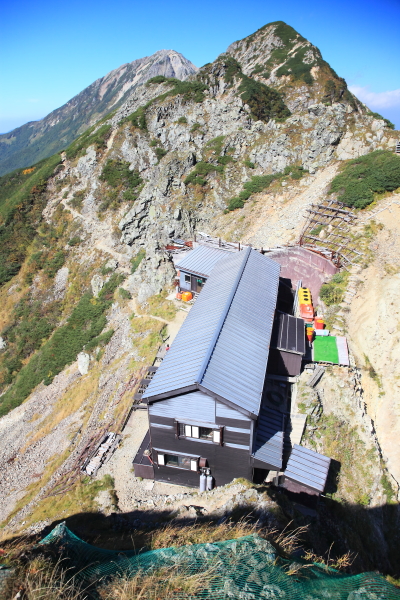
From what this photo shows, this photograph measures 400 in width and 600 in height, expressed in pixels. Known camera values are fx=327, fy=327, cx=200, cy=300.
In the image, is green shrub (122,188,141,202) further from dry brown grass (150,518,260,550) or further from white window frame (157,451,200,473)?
dry brown grass (150,518,260,550)

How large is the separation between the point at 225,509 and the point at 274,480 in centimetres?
491

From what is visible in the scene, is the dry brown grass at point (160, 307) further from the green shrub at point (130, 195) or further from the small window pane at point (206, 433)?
the green shrub at point (130, 195)

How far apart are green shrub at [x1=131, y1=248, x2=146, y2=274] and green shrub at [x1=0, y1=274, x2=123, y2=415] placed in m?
2.53

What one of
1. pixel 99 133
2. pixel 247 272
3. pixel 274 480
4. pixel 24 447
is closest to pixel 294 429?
pixel 274 480

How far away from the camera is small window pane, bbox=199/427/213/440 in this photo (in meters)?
16.9

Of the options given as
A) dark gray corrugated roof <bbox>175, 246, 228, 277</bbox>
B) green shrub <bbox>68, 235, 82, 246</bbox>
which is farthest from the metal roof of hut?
green shrub <bbox>68, 235, 82, 246</bbox>

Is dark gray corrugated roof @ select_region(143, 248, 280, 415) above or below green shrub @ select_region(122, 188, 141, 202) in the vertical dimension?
below

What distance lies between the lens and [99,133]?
72.9 metres

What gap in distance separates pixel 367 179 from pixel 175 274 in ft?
85.9

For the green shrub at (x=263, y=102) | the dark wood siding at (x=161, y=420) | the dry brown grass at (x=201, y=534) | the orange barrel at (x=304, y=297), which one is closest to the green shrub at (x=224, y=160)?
the green shrub at (x=263, y=102)

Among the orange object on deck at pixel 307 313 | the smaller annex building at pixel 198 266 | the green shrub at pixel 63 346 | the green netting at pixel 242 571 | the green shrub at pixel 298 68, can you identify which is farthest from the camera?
the green shrub at pixel 298 68

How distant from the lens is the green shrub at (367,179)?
37.7 m

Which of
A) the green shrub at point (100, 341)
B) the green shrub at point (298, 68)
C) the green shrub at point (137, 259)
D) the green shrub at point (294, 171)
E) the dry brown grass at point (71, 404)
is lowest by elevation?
the dry brown grass at point (71, 404)

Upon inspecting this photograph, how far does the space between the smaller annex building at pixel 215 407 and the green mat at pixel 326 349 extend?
4.88 meters
